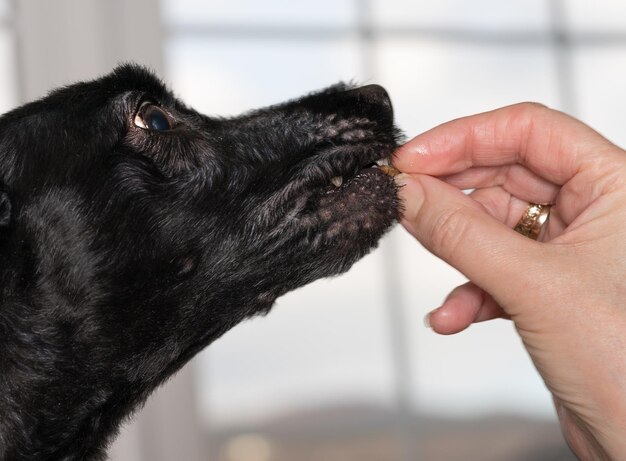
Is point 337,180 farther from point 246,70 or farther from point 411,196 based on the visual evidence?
point 246,70

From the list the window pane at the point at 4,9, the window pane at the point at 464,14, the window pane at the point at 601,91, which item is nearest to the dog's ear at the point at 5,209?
the window pane at the point at 4,9

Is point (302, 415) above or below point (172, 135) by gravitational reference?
below

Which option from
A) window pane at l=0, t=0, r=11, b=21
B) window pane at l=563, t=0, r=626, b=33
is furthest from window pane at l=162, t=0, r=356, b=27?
window pane at l=563, t=0, r=626, b=33

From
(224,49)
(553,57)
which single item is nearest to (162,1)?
(224,49)

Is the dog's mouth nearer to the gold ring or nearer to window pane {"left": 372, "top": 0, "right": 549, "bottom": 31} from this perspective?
the gold ring

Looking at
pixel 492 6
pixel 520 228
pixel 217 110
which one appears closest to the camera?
pixel 520 228

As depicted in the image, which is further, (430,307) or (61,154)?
(430,307)

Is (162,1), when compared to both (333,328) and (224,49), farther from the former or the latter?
(333,328)
